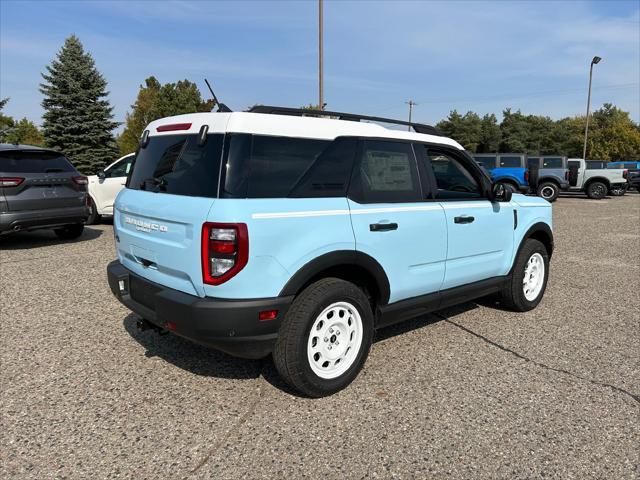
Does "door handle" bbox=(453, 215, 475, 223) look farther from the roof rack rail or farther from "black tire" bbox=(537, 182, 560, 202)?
"black tire" bbox=(537, 182, 560, 202)

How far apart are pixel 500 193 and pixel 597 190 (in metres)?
20.8

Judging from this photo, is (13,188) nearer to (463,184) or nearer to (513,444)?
(463,184)

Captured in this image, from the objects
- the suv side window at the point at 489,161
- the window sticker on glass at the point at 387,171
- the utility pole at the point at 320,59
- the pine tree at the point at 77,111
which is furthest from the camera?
the pine tree at the point at 77,111

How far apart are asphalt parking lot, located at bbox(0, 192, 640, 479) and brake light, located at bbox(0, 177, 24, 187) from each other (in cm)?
299

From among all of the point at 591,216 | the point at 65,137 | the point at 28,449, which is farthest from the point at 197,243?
the point at 65,137

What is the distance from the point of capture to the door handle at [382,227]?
10.5 ft

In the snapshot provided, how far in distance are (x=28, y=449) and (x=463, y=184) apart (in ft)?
12.2

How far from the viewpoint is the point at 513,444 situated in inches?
103

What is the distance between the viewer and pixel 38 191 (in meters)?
7.48

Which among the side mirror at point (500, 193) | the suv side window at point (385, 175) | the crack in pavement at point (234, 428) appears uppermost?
the suv side window at point (385, 175)

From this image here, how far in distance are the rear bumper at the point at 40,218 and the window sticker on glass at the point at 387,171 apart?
20.6 feet

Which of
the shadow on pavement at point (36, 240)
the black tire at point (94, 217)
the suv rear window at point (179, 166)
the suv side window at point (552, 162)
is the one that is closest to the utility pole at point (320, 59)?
the suv side window at point (552, 162)

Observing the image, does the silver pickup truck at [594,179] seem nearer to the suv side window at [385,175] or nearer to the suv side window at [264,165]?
the suv side window at [385,175]

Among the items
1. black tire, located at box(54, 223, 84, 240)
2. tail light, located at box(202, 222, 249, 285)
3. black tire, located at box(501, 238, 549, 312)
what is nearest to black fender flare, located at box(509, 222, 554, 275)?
black tire, located at box(501, 238, 549, 312)
